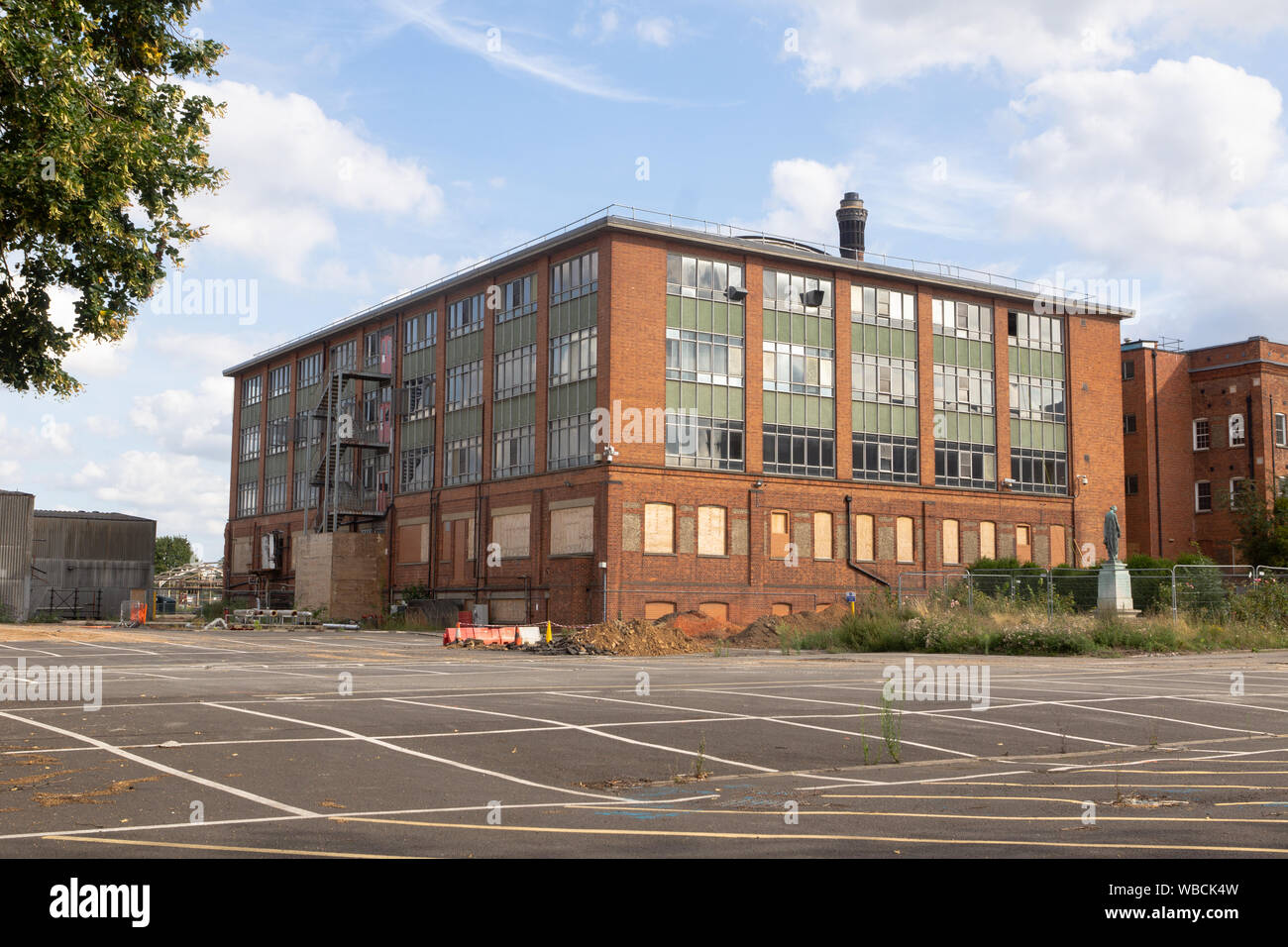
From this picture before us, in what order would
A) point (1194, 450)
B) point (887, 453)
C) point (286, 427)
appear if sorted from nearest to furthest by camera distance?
point (887, 453), point (1194, 450), point (286, 427)

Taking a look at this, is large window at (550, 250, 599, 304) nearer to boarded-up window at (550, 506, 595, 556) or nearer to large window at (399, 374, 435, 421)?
boarded-up window at (550, 506, 595, 556)

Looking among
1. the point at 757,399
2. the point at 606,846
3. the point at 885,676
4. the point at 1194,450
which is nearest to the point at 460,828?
the point at 606,846

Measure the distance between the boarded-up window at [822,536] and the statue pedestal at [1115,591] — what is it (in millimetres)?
17805

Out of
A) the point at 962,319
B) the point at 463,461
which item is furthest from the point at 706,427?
the point at 962,319

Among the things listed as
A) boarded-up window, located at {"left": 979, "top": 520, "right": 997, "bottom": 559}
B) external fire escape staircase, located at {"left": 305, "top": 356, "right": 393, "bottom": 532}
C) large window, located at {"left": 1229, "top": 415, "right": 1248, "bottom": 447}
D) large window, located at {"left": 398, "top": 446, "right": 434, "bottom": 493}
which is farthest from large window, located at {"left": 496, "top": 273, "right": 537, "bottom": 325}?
large window, located at {"left": 1229, "top": 415, "right": 1248, "bottom": 447}

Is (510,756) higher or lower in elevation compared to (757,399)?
lower

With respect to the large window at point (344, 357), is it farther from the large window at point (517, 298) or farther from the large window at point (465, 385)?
the large window at point (517, 298)

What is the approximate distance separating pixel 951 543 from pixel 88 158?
164ft

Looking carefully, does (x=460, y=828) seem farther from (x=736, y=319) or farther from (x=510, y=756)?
(x=736, y=319)

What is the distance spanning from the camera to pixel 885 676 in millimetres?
23297

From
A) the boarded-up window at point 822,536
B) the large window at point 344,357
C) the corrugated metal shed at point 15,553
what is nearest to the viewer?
the boarded-up window at point 822,536

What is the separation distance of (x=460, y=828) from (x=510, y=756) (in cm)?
420

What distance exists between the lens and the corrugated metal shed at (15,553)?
60.2 m

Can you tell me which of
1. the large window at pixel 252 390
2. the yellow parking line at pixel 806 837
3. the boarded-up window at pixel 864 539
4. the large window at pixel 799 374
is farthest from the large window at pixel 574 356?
the yellow parking line at pixel 806 837
